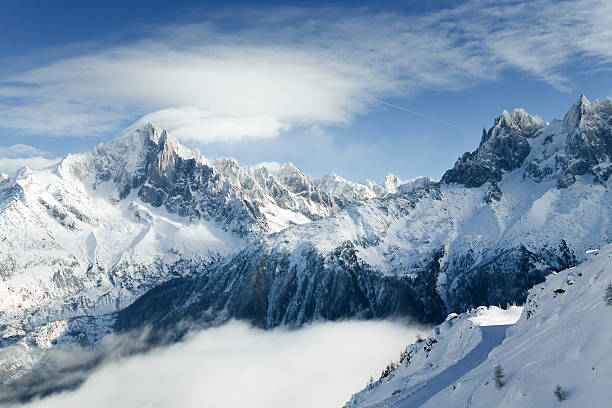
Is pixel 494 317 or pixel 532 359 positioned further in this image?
pixel 494 317

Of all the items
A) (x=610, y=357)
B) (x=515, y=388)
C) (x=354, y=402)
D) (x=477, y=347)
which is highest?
(x=610, y=357)

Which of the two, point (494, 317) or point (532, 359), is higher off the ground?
point (532, 359)

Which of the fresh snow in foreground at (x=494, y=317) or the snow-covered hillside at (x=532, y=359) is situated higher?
the snow-covered hillside at (x=532, y=359)

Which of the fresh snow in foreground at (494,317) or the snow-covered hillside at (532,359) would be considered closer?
the snow-covered hillside at (532,359)

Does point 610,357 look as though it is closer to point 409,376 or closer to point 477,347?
point 477,347

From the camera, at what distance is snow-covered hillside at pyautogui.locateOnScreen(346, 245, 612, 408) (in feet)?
113

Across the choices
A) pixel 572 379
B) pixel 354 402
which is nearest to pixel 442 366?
pixel 354 402

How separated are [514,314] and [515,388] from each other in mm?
56734

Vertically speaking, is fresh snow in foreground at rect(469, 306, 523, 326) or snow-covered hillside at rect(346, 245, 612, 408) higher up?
snow-covered hillside at rect(346, 245, 612, 408)

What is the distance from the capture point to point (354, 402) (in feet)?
251

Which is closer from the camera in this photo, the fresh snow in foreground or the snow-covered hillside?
the snow-covered hillside

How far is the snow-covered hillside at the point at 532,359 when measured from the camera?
3434 cm

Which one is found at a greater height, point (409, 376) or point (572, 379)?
point (572, 379)

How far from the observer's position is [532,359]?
41094 mm
